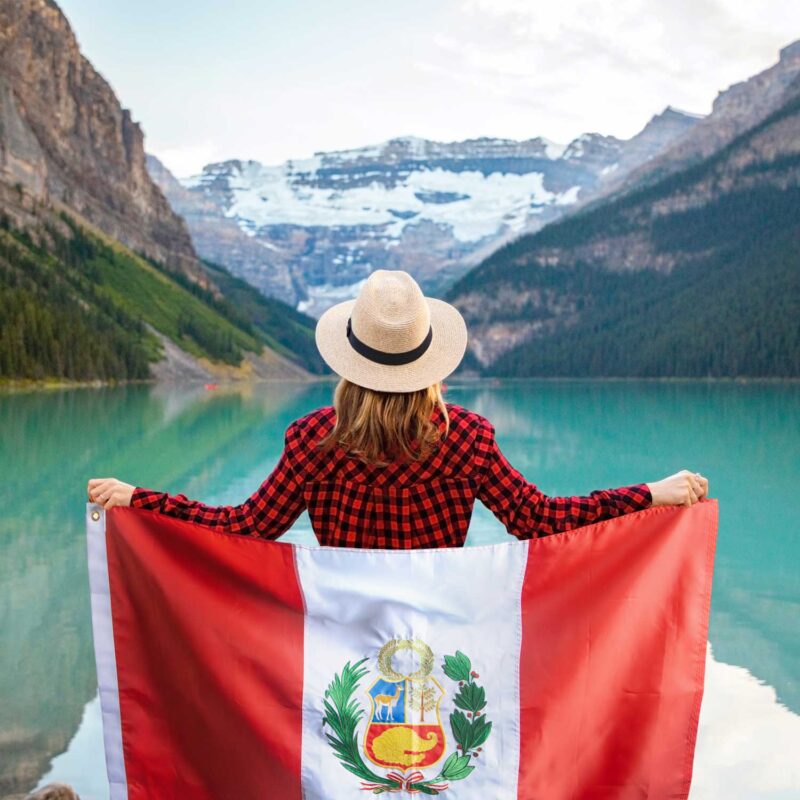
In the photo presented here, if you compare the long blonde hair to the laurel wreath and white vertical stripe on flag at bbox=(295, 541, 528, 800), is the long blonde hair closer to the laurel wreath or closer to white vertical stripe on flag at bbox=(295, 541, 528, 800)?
white vertical stripe on flag at bbox=(295, 541, 528, 800)

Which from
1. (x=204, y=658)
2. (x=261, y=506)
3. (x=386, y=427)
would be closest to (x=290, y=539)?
(x=204, y=658)

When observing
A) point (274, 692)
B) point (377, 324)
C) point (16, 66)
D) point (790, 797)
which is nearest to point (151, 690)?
point (274, 692)

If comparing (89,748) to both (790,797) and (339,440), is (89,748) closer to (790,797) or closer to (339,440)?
(339,440)

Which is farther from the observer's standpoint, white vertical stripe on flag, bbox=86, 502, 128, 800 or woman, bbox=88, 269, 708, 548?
white vertical stripe on flag, bbox=86, 502, 128, 800

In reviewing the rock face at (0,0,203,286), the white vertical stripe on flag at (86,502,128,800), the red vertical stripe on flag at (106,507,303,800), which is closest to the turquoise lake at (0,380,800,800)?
the white vertical stripe on flag at (86,502,128,800)

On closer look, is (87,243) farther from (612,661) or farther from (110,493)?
(612,661)

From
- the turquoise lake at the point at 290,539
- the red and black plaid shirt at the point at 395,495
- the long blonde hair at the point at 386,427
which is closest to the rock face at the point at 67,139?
the turquoise lake at the point at 290,539
